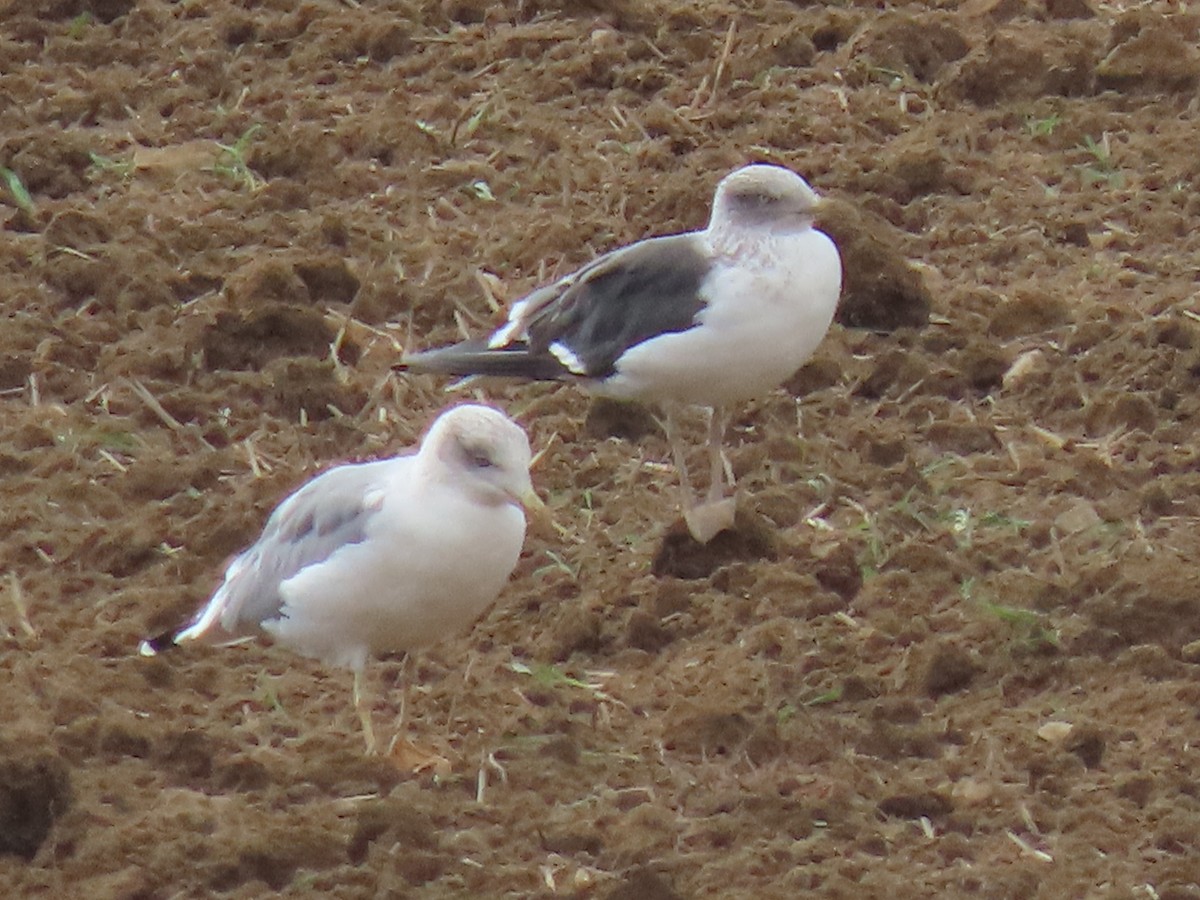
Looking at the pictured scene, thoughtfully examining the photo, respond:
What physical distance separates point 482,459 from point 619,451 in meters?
1.33

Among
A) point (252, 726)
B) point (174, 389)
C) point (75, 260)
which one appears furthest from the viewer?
point (75, 260)

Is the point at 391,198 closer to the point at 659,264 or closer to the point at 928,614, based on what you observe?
the point at 659,264

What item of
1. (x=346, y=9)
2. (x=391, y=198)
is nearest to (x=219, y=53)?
(x=346, y=9)

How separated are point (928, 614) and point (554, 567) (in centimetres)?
82

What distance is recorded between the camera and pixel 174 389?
591cm

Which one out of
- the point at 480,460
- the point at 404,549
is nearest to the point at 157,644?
the point at 404,549

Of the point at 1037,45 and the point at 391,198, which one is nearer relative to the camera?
the point at 391,198

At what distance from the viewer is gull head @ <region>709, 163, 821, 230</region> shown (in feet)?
17.5

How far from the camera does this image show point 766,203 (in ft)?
17.5

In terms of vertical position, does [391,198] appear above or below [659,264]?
below

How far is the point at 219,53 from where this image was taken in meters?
7.43

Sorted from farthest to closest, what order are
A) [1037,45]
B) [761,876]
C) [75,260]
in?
1. [1037,45]
2. [75,260]
3. [761,876]

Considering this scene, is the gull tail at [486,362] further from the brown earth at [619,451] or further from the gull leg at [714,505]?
the gull leg at [714,505]

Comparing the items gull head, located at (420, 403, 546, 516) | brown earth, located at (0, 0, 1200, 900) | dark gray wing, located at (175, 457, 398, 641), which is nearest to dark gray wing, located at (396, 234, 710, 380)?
brown earth, located at (0, 0, 1200, 900)
